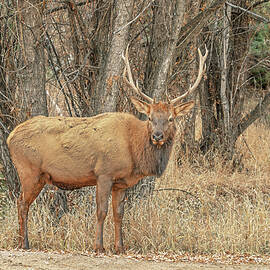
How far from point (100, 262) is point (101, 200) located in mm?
837

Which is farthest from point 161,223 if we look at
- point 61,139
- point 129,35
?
point 129,35

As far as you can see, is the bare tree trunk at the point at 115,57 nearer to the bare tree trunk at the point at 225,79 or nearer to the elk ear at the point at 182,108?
the elk ear at the point at 182,108

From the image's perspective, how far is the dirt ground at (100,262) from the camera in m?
5.97

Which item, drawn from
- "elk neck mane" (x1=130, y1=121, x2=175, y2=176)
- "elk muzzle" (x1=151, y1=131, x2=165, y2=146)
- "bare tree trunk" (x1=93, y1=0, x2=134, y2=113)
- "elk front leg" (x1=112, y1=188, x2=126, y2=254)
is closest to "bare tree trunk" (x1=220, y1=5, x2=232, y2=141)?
"bare tree trunk" (x1=93, y1=0, x2=134, y2=113)

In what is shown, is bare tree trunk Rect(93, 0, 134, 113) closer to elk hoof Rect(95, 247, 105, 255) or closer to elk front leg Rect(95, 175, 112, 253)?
elk front leg Rect(95, 175, 112, 253)

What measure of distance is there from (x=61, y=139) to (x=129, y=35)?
220 cm

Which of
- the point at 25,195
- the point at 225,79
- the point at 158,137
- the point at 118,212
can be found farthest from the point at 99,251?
the point at 225,79

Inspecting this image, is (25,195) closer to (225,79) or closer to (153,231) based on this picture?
(153,231)

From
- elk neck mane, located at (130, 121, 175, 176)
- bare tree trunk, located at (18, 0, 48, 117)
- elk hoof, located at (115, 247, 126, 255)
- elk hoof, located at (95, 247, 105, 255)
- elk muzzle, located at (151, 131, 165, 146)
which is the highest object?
bare tree trunk, located at (18, 0, 48, 117)

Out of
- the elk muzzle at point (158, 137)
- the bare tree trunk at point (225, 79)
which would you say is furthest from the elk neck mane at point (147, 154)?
the bare tree trunk at point (225, 79)

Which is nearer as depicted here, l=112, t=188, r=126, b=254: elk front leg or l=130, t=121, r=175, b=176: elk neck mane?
l=130, t=121, r=175, b=176: elk neck mane

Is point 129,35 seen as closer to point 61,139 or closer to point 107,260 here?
point 61,139

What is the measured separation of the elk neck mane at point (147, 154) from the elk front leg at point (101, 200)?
1.38ft

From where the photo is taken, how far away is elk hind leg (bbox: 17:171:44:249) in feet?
22.6
